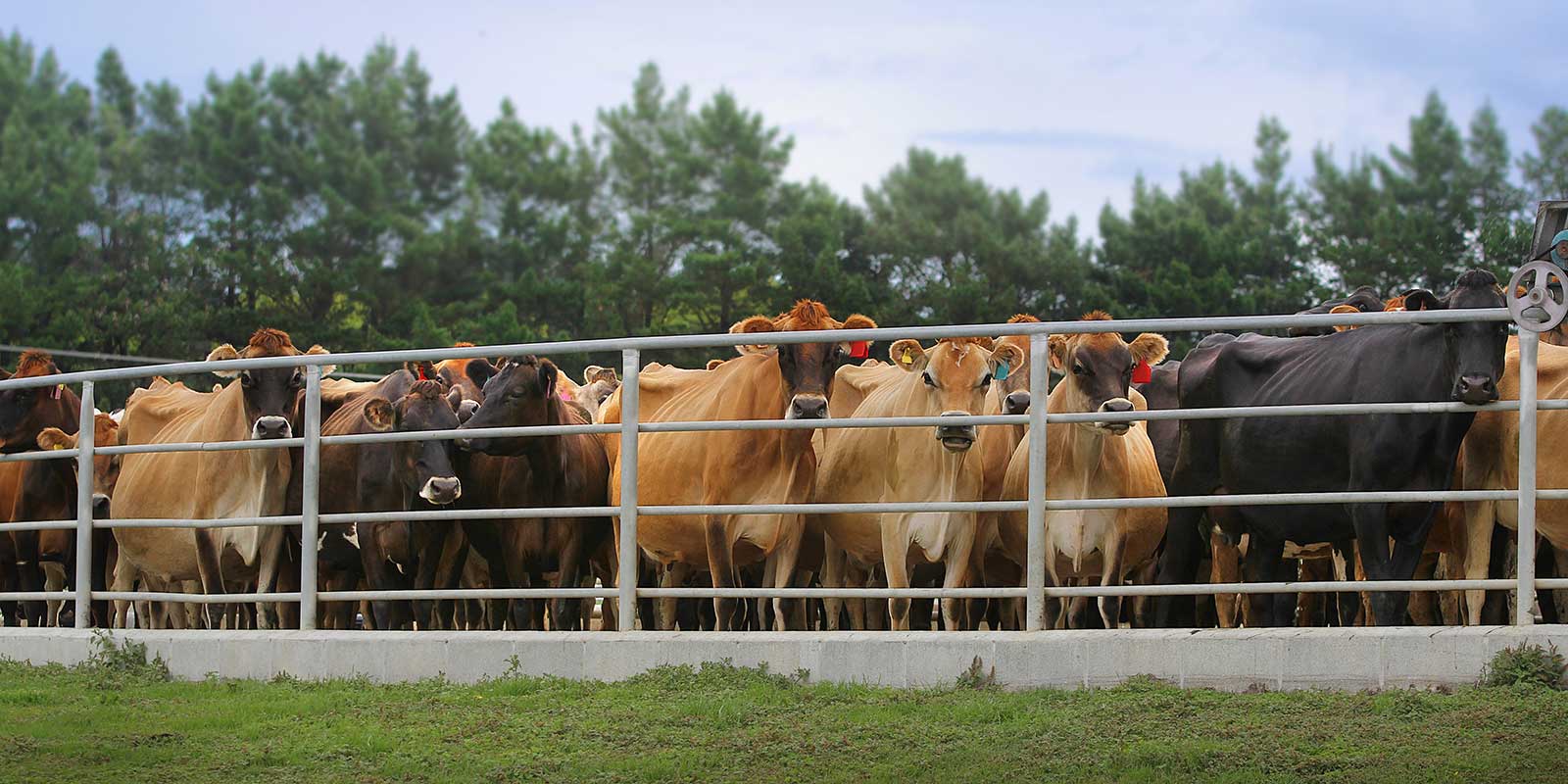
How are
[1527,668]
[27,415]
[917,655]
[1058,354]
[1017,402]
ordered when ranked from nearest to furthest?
[1527,668]
[917,655]
[1017,402]
[1058,354]
[27,415]

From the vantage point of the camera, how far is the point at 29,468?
511 inches

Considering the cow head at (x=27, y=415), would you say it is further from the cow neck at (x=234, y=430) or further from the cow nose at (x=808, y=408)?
the cow nose at (x=808, y=408)

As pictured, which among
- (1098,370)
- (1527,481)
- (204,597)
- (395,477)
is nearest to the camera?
(1527,481)

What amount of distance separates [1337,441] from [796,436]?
9.86 feet

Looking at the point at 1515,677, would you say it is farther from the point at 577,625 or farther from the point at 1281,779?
the point at 577,625

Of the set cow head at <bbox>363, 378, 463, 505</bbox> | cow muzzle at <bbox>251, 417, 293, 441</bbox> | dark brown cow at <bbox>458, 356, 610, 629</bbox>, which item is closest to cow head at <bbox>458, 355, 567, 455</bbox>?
dark brown cow at <bbox>458, 356, 610, 629</bbox>

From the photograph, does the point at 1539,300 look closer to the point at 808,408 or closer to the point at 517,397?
the point at 808,408

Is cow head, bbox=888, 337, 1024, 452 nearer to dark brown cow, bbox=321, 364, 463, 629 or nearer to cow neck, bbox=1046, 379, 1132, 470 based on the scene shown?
cow neck, bbox=1046, 379, 1132, 470

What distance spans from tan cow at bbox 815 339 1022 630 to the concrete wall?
1.90 metres

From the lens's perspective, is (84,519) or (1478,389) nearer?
(1478,389)

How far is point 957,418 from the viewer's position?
825cm

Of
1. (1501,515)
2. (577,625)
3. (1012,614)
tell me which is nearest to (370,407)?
(577,625)

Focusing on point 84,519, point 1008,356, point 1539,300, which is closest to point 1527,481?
point 1539,300

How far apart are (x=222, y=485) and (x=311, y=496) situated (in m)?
2.52
